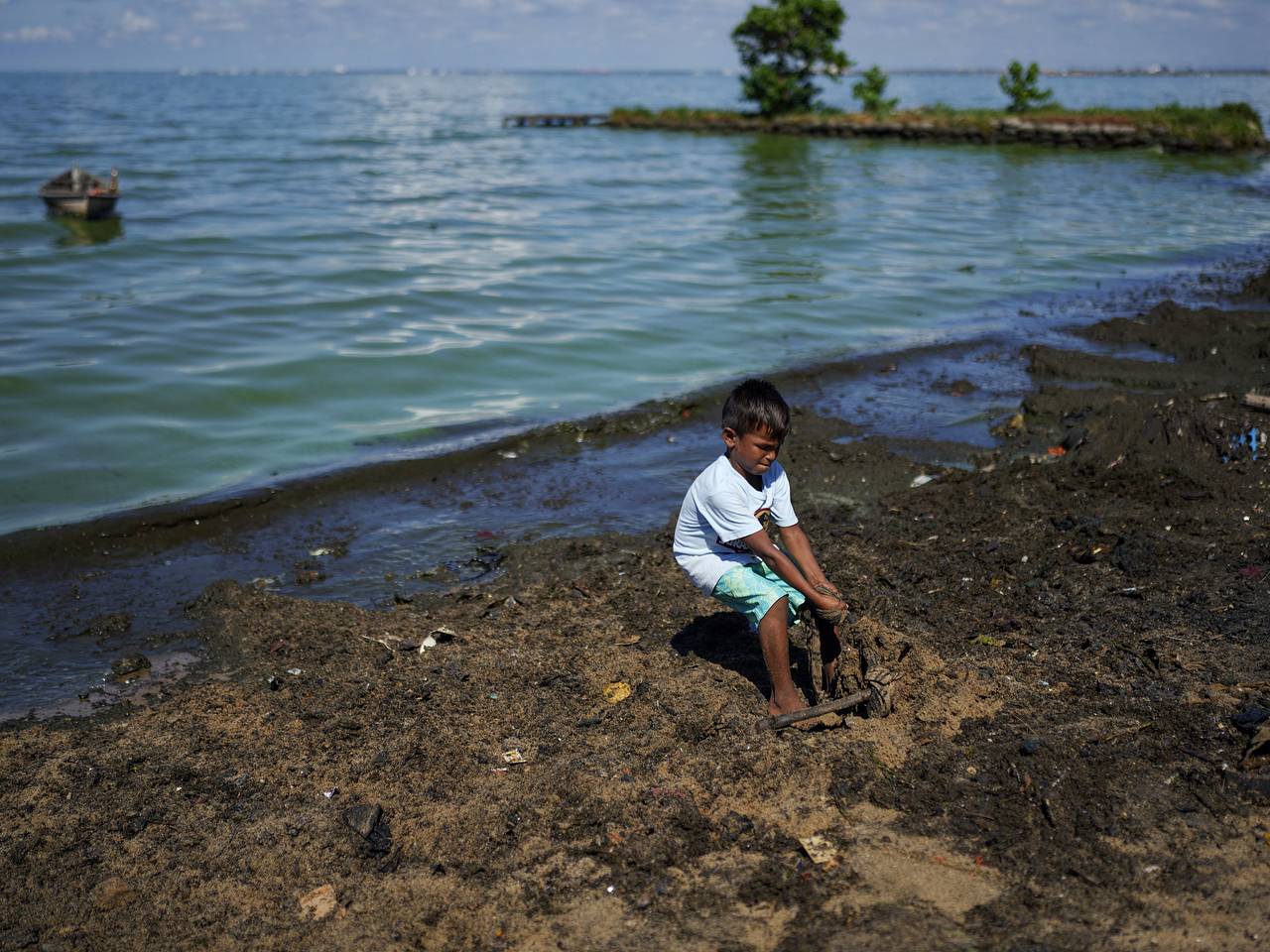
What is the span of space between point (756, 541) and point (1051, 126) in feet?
153

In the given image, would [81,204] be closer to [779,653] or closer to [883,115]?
[779,653]

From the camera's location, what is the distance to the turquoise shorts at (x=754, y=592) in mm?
4016

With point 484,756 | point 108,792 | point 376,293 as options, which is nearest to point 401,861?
point 484,756

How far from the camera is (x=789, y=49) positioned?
166 feet

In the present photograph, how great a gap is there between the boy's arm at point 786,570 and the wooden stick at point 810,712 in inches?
13.4

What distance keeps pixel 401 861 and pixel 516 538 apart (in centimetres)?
338

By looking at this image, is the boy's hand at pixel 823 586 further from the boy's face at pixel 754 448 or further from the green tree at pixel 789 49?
the green tree at pixel 789 49

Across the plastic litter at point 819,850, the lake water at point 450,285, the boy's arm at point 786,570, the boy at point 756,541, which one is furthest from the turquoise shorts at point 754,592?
the lake water at point 450,285

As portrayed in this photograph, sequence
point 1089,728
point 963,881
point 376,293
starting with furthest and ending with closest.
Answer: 1. point 376,293
2. point 1089,728
3. point 963,881

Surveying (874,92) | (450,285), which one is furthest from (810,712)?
(874,92)

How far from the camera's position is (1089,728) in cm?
371

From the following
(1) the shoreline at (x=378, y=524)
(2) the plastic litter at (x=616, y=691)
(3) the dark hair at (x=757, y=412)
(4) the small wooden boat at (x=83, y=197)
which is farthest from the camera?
(4) the small wooden boat at (x=83, y=197)

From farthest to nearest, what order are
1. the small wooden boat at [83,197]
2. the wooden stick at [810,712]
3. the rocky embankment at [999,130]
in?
the rocky embankment at [999,130], the small wooden boat at [83,197], the wooden stick at [810,712]

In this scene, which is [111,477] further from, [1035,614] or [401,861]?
[1035,614]
